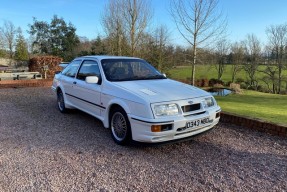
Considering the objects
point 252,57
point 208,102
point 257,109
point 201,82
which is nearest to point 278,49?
point 252,57

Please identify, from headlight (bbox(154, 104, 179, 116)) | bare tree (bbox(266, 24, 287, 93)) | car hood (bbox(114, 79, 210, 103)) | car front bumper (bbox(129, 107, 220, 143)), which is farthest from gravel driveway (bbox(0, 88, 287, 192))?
bare tree (bbox(266, 24, 287, 93))

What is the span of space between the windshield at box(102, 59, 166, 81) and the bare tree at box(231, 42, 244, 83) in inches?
1347

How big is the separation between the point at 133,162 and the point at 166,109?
3.10 feet

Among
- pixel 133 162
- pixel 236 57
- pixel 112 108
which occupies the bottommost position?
pixel 133 162

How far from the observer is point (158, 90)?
4.10 meters

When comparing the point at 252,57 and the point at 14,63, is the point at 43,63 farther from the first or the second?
the point at 252,57

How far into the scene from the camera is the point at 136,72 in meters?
5.09

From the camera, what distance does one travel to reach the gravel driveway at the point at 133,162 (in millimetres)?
2955

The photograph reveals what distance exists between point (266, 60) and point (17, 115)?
36177mm

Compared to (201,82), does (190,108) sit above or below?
above

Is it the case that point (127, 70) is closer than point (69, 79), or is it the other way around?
point (127, 70)

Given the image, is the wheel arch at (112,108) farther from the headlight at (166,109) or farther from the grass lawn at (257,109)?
the grass lawn at (257,109)

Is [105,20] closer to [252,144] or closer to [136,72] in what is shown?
[136,72]

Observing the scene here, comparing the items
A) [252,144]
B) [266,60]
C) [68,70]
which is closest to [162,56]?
[68,70]
